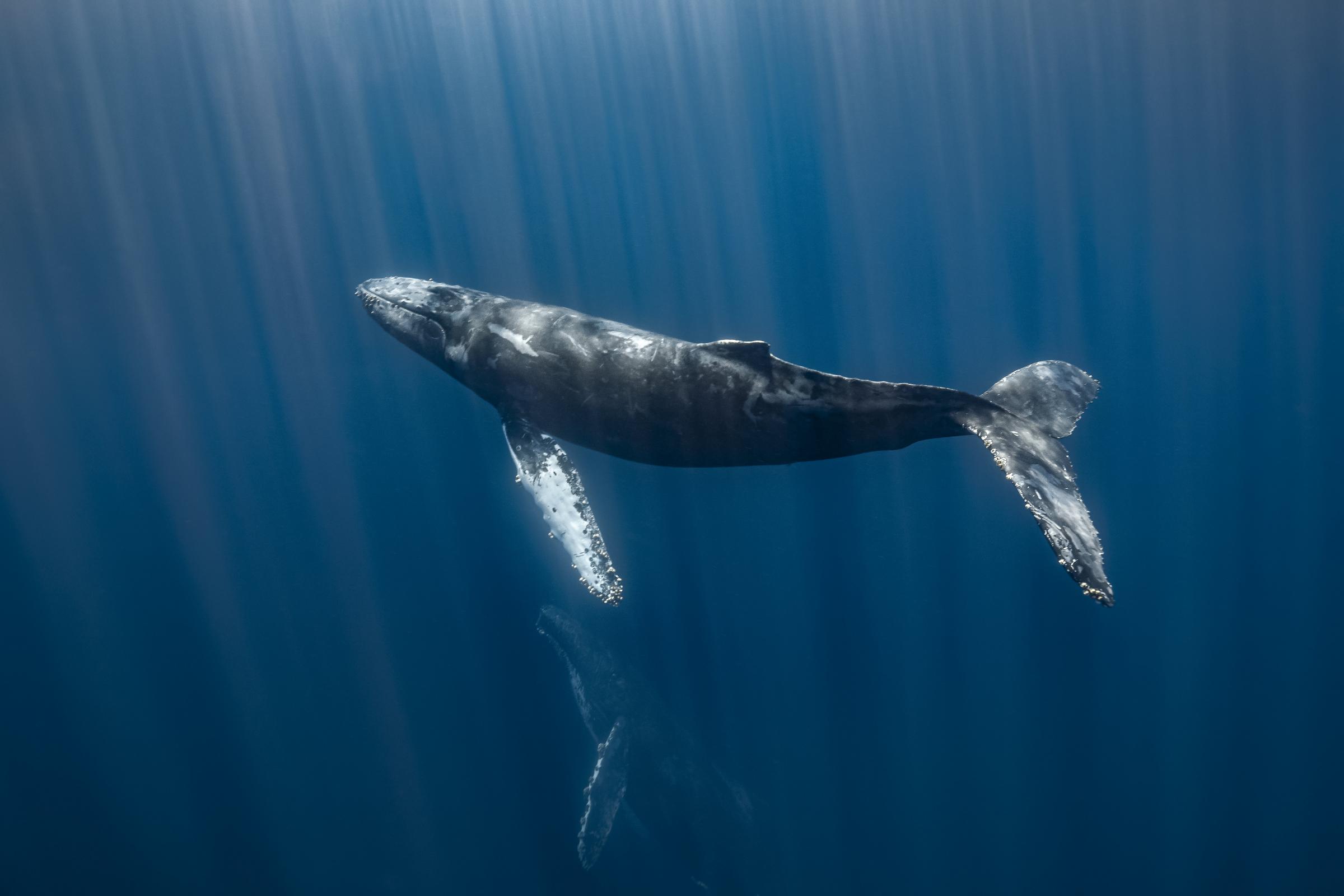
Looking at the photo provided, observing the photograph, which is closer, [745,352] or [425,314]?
[745,352]

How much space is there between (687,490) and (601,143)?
37.8 ft

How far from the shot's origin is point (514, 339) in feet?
27.3

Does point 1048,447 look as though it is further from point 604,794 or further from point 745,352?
Result: point 604,794

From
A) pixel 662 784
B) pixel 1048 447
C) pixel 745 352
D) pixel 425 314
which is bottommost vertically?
pixel 662 784

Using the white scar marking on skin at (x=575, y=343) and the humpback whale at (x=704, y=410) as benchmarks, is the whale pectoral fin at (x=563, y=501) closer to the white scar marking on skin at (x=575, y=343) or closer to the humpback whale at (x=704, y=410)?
the humpback whale at (x=704, y=410)

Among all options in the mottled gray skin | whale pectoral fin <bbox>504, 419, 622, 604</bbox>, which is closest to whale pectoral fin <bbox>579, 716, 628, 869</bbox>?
whale pectoral fin <bbox>504, 419, 622, 604</bbox>

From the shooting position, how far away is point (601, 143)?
19.8 metres

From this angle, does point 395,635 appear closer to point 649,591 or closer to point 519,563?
point 519,563

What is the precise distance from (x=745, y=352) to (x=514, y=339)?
3.24m

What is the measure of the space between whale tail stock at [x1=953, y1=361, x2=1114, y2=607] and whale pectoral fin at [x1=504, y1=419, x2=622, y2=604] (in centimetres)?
411

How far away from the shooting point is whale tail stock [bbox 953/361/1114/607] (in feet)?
17.3

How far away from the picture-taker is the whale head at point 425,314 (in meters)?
9.16

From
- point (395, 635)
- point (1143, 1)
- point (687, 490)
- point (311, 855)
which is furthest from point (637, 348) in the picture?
point (1143, 1)

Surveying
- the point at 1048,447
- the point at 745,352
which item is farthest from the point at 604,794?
the point at 1048,447
